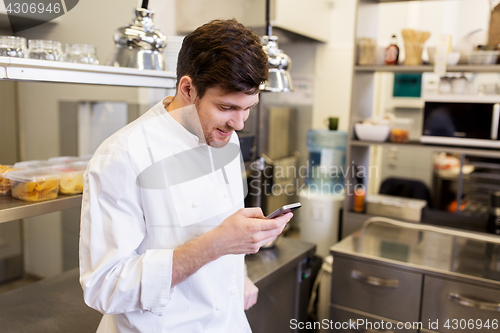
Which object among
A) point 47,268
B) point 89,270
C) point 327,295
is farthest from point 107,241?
point 327,295

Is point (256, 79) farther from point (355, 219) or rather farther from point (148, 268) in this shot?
point (355, 219)

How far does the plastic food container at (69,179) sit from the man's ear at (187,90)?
0.51m

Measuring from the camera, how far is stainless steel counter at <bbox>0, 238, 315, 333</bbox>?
1.35 m

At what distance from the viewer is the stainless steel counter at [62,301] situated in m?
1.35

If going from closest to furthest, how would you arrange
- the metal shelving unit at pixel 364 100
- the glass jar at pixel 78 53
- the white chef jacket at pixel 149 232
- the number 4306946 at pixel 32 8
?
the white chef jacket at pixel 149 232 → the glass jar at pixel 78 53 → the number 4306946 at pixel 32 8 → the metal shelving unit at pixel 364 100

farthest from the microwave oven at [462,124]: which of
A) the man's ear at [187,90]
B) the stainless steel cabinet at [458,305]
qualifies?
the man's ear at [187,90]

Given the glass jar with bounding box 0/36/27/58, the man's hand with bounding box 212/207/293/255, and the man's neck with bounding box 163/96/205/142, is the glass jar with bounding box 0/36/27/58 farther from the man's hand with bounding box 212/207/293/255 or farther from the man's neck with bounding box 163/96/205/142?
the man's hand with bounding box 212/207/293/255

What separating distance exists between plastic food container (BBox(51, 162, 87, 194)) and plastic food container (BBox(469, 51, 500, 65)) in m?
2.04

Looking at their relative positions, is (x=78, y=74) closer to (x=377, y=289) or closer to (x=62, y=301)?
(x=62, y=301)

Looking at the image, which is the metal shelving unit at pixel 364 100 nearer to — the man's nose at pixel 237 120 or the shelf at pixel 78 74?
the shelf at pixel 78 74

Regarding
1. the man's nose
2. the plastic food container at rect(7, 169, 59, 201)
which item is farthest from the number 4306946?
the man's nose

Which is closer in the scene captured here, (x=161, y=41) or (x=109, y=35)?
(x=161, y=41)

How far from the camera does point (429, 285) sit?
1934 mm

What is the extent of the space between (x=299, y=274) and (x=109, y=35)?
5.06 ft
